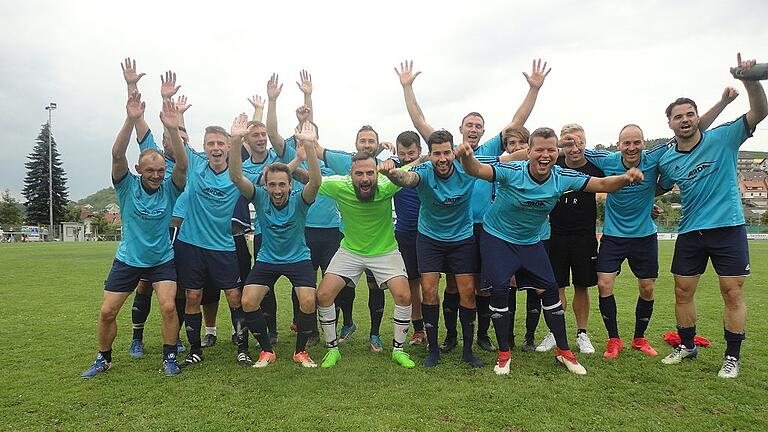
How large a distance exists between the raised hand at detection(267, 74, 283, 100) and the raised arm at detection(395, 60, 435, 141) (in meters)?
1.66

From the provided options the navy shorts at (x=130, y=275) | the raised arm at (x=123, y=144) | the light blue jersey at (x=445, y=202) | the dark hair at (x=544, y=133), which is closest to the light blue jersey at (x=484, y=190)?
the light blue jersey at (x=445, y=202)

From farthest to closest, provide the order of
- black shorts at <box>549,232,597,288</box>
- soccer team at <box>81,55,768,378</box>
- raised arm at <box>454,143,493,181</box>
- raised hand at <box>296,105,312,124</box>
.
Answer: raised hand at <box>296,105,312,124</box>, black shorts at <box>549,232,597,288</box>, soccer team at <box>81,55,768,378</box>, raised arm at <box>454,143,493,181</box>

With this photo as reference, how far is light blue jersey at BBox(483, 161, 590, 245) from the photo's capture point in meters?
4.94

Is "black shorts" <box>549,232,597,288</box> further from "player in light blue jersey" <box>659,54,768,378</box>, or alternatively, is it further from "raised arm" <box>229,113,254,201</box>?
"raised arm" <box>229,113,254,201</box>

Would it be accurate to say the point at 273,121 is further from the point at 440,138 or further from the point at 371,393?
the point at 371,393

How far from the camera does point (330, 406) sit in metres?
4.04

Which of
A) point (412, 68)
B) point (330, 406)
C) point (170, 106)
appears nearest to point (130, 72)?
point (170, 106)

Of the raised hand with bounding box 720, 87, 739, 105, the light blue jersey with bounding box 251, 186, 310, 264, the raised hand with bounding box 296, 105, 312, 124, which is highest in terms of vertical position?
the raised hand with bounding box 296, 105, 312, 124

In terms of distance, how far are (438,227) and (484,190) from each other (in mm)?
1060

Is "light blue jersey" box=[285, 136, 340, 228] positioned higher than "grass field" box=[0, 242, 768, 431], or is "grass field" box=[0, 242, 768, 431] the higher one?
"light blue jersey" box=[285, 136, 340, 228]

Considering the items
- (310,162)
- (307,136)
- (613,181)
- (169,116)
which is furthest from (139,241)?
(613,181)

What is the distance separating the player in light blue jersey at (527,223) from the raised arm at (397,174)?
0.59 metres

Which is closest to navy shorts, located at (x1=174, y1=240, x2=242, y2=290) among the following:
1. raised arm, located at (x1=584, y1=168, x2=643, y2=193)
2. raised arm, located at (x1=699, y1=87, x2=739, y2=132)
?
raised arm, located at (x1=584, y1=168, x2=643, y2=193)

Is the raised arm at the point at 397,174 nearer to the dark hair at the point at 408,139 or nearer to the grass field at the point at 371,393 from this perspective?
the dark hair at the point at 408,139
